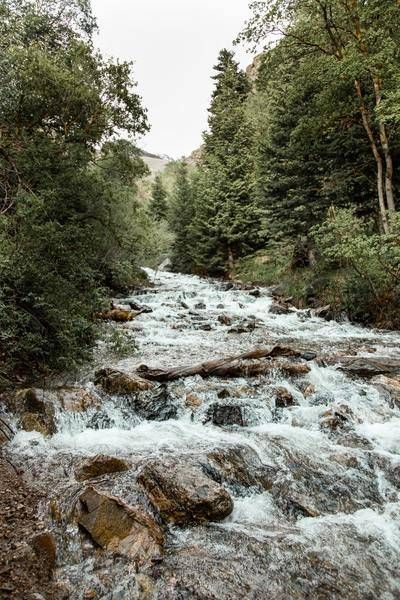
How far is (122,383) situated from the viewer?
7.35m

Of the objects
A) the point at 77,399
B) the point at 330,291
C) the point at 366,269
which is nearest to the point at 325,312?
the point at 330,291

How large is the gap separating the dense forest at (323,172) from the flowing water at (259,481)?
16.5 feet

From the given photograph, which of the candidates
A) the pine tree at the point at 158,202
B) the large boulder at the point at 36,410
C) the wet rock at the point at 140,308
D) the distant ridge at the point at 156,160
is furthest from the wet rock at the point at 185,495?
the distant ridge at the point at 156,160

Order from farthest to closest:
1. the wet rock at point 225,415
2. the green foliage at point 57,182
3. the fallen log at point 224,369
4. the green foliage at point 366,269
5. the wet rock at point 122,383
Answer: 1. the green foliage at point 366,269
2. the fallen log at point 224,369
3. the green foliage at point 57,182
4. the wet rock at point 122,383
5. the wet rock at point 225,415

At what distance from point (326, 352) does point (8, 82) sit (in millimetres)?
9339

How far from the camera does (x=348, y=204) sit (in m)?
16.7

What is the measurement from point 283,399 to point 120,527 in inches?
160

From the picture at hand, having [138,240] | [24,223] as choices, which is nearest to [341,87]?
[138,240]

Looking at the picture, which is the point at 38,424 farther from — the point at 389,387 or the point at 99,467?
the point at 389,387

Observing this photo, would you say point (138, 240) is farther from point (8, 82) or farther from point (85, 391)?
point (85, 391)

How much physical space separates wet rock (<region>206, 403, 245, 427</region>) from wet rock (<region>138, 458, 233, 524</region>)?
6.14 feet

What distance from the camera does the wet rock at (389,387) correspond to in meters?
7.08

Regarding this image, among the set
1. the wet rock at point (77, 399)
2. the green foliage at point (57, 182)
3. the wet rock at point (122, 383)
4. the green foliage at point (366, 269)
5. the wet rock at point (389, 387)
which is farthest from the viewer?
the green foliage at point (366, 269)

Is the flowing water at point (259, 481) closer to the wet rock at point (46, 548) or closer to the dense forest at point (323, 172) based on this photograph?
the wet rock at point (46, 548)
